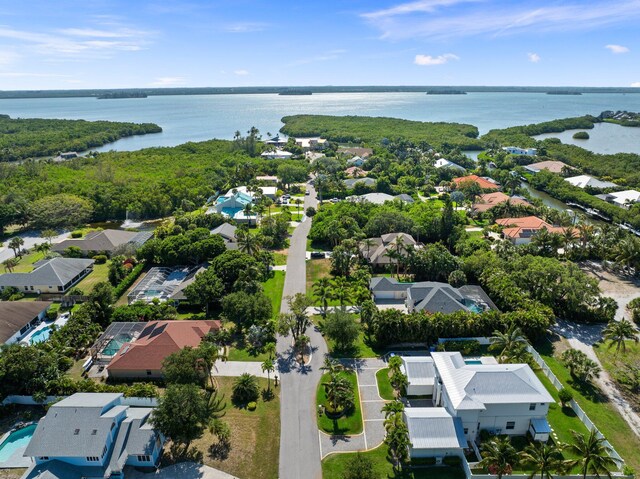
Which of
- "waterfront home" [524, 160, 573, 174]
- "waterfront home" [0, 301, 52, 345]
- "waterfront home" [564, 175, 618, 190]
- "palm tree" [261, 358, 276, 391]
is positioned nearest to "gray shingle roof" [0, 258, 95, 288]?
"waterfront home" [0, 301, 52, 345]

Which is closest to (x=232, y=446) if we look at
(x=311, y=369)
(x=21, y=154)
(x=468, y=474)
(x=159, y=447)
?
(x=159, y=447)

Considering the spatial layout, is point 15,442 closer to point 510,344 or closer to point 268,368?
point 268,368

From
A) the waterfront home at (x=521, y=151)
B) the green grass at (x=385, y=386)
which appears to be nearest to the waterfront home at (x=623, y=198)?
the waterfront home at (x=521, y=151)

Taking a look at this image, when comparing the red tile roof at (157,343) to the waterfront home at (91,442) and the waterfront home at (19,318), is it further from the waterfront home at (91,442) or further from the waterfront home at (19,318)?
the waterfront home at (19,318)

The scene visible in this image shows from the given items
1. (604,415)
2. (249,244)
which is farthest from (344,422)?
(249,244)

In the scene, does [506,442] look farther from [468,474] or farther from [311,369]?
[311,369]

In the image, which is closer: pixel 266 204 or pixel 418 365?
pixel 418 365

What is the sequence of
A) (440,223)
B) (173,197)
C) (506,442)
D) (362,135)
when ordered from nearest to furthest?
(506,442) → (440,223) → (173,197) → (362,135)
